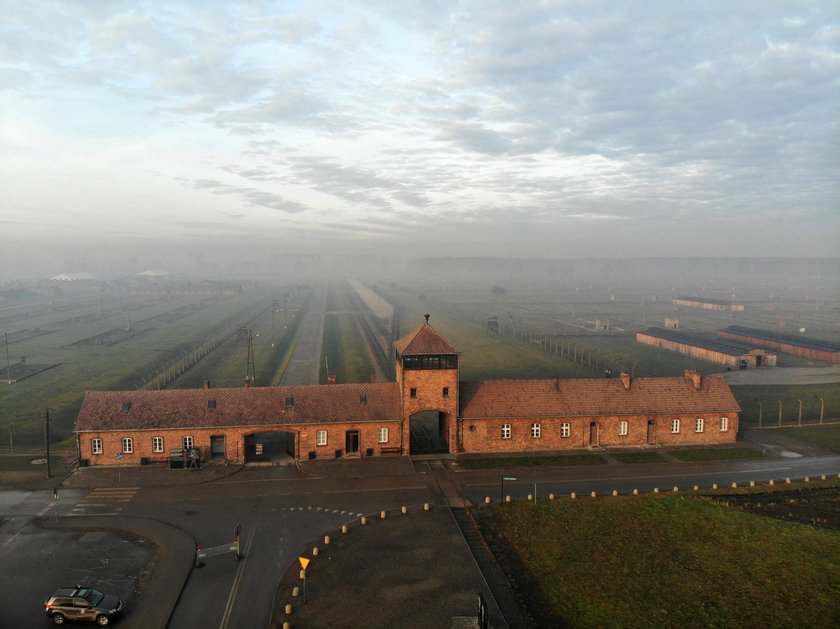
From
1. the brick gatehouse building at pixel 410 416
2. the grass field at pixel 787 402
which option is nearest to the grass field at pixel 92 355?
the brick gatehouse building at pixel 410 416

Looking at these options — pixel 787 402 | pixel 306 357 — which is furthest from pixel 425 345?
pixel 306 357

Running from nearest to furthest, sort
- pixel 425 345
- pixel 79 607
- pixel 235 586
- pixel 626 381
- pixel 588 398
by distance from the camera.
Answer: pixel 79 607, pixel 235 586, pixel 425 345, pixel 588 398, pixel 626 381

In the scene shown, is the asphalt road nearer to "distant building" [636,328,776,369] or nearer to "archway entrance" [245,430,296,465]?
"archway entrance" [245,430,296,465]

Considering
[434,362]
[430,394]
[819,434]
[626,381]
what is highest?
[434,362]

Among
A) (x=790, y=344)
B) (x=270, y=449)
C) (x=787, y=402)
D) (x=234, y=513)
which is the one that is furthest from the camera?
(x=790, y=344)

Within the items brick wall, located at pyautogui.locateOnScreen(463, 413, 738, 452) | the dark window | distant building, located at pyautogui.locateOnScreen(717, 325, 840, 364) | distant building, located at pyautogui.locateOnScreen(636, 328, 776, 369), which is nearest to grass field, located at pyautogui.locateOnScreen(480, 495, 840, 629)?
brick wall, located at pyautogui.locateOnScreen(463, 413, 738, 452)

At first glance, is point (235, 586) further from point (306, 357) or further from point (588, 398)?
point (306, 357)
